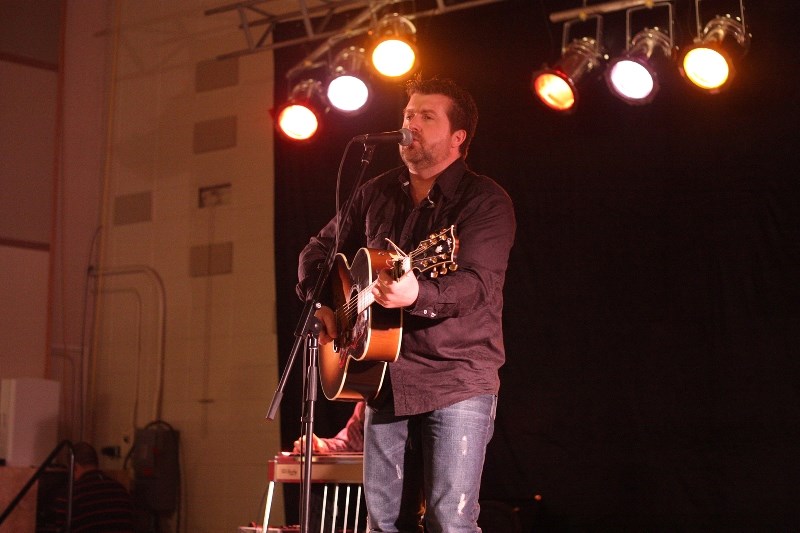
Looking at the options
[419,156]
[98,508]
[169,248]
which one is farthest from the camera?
A: [169,248]

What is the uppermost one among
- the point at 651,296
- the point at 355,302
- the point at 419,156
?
the point at 419,156

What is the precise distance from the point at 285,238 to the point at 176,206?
1196 millimetres

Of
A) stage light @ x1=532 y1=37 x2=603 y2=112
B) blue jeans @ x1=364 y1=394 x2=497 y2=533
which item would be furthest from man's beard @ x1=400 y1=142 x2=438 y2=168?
stage light @ x1=532 y1=37 x2=603 y2=112

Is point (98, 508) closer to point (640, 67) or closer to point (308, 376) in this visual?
point (308, 376)

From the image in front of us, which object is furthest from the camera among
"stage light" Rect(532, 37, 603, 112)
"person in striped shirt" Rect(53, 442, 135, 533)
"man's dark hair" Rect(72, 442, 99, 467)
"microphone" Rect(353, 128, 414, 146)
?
"man's dark hair" Rect(72, 442, 99, 467)

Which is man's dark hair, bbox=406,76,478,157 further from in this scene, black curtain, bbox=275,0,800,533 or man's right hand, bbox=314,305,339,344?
black curtain, bbox=275,0,800,533

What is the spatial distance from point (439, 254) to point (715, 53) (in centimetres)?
270

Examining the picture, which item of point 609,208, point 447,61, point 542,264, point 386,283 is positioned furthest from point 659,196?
point 386,283

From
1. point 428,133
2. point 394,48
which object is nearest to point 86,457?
→ point 394,48

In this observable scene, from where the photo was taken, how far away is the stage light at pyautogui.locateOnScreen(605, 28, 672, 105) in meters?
4.89

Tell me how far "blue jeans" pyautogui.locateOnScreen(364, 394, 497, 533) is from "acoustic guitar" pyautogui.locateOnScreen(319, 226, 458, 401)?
4.8 inches

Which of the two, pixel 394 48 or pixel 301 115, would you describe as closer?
pixel 394 48

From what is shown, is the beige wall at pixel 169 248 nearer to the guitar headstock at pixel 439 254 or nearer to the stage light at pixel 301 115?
the stage light at pixel 301 115

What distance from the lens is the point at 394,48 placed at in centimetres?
535
